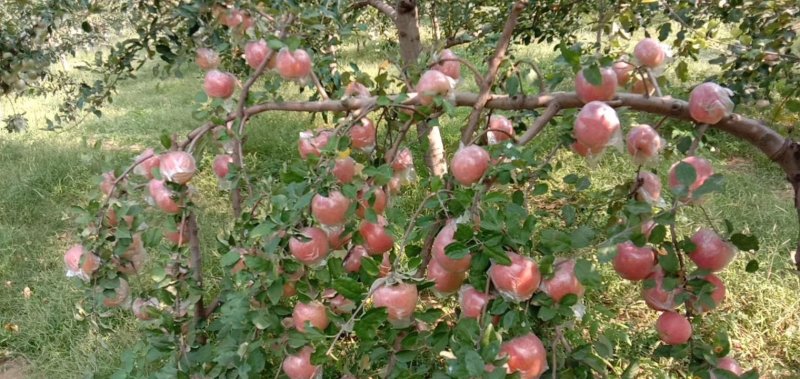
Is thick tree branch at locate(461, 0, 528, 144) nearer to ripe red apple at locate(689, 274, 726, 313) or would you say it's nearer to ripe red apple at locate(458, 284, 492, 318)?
ripe red apple at locate(458, 284, 492, 318)

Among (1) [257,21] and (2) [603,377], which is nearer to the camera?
(2) [603,377]

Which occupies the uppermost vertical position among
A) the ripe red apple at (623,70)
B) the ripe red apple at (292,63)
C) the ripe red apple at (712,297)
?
the ripe red apple at (623,70)

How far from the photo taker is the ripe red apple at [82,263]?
1041 mm

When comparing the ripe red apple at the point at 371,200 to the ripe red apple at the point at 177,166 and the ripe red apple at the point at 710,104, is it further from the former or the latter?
the ripe red apple at the point at 710,104

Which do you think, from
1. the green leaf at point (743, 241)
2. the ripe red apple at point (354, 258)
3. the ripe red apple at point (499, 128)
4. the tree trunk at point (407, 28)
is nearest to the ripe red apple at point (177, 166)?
the ripe red apple at point (354, 258)

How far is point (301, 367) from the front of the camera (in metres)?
0.94

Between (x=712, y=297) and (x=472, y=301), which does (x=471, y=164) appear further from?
(x=712, y=297)

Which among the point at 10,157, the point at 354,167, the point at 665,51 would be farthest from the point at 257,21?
the point at 10,157

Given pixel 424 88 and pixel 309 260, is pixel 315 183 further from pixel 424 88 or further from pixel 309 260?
pixel 424 88

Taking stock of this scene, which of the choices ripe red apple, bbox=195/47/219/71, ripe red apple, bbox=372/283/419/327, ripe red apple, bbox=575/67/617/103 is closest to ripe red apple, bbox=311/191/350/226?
ripe red apple, bbox=372/283/419/327

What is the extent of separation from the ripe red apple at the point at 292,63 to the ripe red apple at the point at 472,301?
1.71 ft

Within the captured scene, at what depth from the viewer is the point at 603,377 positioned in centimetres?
83

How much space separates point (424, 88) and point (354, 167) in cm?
16

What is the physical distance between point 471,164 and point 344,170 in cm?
21
